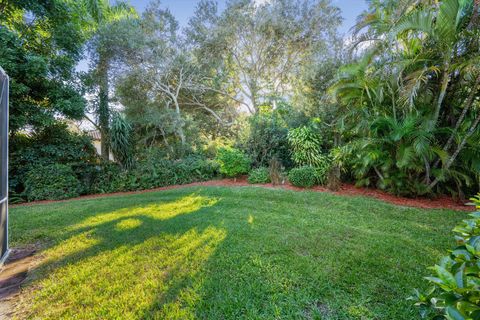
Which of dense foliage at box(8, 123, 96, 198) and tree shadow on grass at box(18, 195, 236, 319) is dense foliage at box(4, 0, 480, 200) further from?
tree shadow on grass at box(18, 195, 236, 319)

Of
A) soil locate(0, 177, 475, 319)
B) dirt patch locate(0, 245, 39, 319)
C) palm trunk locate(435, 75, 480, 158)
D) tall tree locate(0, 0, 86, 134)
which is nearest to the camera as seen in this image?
dirt patch locate(0, 245, 39, 319)

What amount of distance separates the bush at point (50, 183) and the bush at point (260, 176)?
19.0 feet

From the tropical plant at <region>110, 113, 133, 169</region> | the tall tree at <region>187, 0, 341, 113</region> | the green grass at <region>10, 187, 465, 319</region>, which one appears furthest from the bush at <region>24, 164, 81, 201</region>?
the tall tree at <region>187, 0, 341, 113</region>

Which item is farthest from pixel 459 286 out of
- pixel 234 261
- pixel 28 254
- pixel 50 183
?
pixel 50 183

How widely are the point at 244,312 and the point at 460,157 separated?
6.14m

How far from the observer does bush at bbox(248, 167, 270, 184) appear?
23.3 ft

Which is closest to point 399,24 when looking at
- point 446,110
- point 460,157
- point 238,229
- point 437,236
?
point 446,110

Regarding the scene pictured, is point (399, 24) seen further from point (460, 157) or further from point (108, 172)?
point (108, 172)

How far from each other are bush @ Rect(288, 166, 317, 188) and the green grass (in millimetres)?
1651

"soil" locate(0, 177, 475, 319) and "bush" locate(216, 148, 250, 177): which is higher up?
"bush" locate(216, 148, 250, 177)

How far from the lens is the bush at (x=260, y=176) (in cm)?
709

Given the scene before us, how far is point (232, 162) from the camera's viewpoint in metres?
7.39

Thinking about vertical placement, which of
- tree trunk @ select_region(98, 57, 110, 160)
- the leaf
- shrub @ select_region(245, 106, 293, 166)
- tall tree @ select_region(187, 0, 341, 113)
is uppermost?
tall tree @ select_region(187, 0, 341, 113)

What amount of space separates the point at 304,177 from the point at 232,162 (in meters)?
2.42
